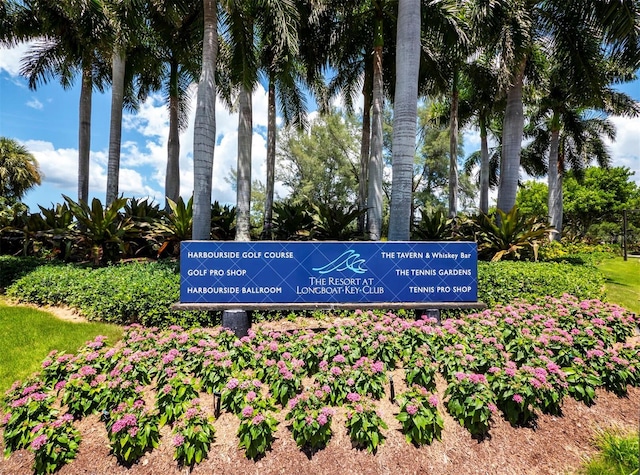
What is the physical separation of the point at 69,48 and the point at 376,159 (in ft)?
35.7

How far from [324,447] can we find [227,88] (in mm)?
15493

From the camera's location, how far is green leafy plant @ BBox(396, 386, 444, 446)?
109 inches

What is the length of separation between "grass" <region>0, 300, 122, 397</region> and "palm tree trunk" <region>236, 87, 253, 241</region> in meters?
4.35

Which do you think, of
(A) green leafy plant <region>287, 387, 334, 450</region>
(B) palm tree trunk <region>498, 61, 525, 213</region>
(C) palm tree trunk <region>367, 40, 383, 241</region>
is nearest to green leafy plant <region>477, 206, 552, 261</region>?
(B) palm tree trunk <region>498, 61, 525, 213</region>

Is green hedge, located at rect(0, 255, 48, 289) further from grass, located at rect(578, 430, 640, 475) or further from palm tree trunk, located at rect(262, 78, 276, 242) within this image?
grass, located at rect(578, 430, 640, 475)

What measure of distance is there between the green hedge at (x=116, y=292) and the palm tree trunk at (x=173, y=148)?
7453 mm

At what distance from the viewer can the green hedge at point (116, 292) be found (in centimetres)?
542

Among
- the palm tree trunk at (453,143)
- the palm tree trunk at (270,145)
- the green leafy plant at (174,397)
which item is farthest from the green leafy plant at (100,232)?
the palm tree trunk at (453,143)

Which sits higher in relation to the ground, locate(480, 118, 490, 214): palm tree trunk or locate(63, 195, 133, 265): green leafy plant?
locate(480, 118, 490, 214): palm tree trunk

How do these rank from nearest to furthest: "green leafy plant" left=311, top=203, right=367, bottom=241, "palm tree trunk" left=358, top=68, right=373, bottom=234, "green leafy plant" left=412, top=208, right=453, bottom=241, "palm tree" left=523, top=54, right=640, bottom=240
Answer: "green leafy plant" left=311, top=203, right=367, bottom=241
"green leafy plant" left=412, top=208, right=453, bottom=241
"palm tree trunk" left=358, top=68, right=373, bottom=234
"palm tree" left=523, top=54, right=640, bottom=240

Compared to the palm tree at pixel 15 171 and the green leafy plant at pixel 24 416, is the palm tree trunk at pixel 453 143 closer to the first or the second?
the green leafy plant at pixel 24 416

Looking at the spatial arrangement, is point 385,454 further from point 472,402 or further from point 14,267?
point 14,267

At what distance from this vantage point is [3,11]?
11359mm

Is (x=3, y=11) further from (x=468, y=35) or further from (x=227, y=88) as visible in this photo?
(x=468, y=35)
